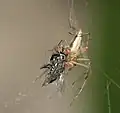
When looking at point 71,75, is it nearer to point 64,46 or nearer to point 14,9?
point 64,46

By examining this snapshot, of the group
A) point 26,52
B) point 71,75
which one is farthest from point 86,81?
point 26,52

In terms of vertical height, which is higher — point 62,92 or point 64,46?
point 64,46

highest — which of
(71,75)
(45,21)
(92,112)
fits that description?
(45,21)

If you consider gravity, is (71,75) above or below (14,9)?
below

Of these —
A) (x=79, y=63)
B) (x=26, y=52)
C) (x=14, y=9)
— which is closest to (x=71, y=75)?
(x=79, y=63)

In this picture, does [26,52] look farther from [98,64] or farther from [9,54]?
[98,64]

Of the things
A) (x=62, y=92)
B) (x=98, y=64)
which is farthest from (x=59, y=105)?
(x=98, y=64)

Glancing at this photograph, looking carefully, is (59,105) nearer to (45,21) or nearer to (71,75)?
(71,75)
